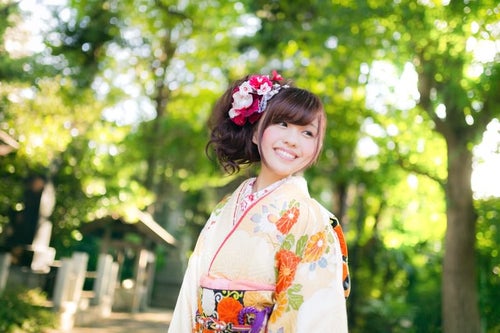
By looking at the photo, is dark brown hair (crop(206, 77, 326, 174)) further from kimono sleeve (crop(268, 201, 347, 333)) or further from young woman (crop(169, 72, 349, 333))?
kimono sleeve (crop(268, 201, 347, 333))

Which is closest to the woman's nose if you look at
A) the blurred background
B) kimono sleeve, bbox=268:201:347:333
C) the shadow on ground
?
kimono sleeve, bbox=268:201:347:333

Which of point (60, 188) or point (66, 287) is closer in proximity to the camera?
point (66, 287)

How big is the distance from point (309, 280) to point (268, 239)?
24cm

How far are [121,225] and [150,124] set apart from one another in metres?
3.46

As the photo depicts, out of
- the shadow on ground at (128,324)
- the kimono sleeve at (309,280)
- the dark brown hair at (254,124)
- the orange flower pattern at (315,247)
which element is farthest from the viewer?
the shadow on ground at (128,324)

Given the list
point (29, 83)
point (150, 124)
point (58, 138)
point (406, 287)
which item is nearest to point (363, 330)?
point (406, 287)

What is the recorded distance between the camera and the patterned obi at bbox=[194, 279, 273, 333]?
6.61ft

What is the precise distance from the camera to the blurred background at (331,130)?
7.83m

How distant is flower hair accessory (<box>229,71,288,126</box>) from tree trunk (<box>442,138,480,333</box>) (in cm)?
633

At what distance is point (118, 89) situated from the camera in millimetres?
19359

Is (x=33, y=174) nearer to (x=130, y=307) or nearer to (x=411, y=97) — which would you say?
(x=130, y=307)

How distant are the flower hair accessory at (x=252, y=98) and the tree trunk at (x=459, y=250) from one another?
249 inches

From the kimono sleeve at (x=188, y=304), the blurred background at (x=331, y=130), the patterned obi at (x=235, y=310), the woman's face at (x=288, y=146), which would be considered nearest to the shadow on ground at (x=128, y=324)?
the blurred background at (x=331, y=130)

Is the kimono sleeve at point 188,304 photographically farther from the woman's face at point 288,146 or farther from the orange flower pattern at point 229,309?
the woman's face at point 288,146
